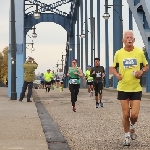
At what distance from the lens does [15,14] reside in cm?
2355

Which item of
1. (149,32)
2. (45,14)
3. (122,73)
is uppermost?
(45,14)

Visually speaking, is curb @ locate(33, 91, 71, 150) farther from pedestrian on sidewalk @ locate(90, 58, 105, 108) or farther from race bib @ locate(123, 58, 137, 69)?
pedestrian on sidewalk @ locate(90, 58, 105, 108)

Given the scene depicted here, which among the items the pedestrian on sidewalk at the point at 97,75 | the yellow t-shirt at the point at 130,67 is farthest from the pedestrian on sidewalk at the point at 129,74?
the pedestrian on sidewalk at the point at 97,75

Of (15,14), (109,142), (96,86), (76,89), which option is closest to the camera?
(109,142)

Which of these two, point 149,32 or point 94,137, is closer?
point 94,137

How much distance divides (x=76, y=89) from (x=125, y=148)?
7948mm

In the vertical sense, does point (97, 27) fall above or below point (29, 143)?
above

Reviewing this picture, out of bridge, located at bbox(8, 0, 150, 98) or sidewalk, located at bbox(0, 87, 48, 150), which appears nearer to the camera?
sidewalk, located at bbox(0, 87, 48, 150)

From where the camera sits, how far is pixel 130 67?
7312 millimetres

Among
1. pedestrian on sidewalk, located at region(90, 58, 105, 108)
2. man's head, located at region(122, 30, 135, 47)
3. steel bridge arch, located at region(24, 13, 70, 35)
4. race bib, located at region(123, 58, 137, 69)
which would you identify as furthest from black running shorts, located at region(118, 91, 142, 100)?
steel bridge arch, located at region(24, 13, 70, 35)

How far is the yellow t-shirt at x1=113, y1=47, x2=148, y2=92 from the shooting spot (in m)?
7.31

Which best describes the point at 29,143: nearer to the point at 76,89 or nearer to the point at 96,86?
the point at 76,89

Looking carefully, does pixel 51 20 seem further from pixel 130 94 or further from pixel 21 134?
pixel 130 94

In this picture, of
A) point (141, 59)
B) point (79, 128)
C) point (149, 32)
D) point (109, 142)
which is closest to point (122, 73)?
point (141, 59)
